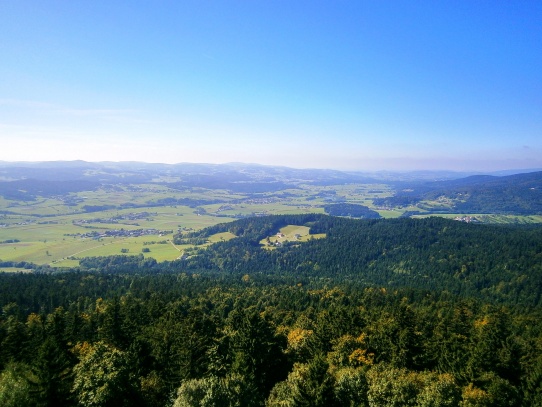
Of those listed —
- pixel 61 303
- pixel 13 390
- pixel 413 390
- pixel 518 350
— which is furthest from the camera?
pixel 61 303

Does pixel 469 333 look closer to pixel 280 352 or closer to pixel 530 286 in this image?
pixel 280 352

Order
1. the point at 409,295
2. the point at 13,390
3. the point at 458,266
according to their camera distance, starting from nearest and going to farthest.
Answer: the point at 13,390 < the point at 409,295 < the point at 458,266

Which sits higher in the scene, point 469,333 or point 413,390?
point 413,390

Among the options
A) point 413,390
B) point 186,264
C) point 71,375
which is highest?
point 413,390

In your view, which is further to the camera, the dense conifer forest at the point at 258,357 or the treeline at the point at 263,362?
the dense conifer forest at the point at 258,357

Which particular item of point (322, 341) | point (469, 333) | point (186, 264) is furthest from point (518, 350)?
point (186, 264)

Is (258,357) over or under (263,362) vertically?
over

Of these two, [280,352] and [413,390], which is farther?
[280,352]

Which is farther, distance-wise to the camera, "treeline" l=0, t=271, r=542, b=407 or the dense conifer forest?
the dense conifer forest

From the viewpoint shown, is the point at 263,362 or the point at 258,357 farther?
the point at 263,362

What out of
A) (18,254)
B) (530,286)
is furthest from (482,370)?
(18,254)
